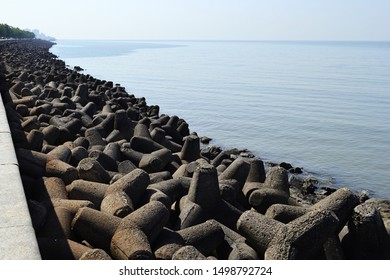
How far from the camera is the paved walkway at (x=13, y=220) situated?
3.77 metres

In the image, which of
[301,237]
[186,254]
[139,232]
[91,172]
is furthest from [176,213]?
[301,237]

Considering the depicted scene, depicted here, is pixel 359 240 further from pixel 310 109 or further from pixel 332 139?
pixel 310 109

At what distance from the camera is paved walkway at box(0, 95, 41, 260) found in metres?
3.77

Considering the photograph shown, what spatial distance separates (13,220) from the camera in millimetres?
4316

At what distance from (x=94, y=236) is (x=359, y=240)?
2.87 meters

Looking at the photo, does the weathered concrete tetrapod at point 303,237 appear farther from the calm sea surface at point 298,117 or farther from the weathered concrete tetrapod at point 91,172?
the calm sea surface at point 298,117

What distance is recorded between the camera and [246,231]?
17.9 ft

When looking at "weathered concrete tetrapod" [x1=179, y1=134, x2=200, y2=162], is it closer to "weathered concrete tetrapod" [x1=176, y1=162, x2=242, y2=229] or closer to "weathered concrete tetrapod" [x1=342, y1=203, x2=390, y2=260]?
"weathered concrete tetrapod" [x1=176, y1=162, x2=242, y2=229]

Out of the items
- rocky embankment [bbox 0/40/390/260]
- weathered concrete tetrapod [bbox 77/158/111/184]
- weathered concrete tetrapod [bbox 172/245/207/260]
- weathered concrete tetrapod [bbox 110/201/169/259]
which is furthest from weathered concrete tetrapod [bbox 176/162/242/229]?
weathered concrete tetrapod [bbox 172/245/207/260]

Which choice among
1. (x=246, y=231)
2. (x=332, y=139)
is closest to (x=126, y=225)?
(x=246, y=231)

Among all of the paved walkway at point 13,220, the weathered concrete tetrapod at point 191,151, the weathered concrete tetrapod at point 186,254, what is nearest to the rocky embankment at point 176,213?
the weathered concrete tetrapod at point 186,254

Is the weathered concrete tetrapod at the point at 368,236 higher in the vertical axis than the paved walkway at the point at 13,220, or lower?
lower

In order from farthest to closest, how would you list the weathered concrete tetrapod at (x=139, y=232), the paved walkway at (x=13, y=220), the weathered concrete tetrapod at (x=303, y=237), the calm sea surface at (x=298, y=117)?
the calm sea surface at (x=298, y=117)
the weathered concrete tetrapod at (x=303, y=237)
the weathered concrete tetrapod at (x=139, y=232)
the paved walkway at (x=13, y=220)
